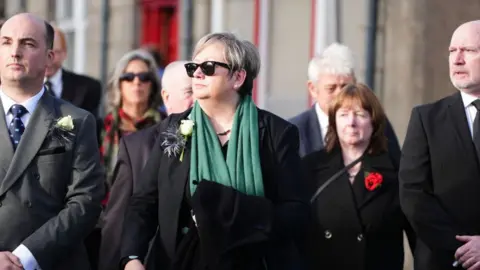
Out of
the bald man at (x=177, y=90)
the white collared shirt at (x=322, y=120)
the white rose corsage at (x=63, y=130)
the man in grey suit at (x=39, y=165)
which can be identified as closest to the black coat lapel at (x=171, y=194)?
the man in grey suit at (x=39, y=165)

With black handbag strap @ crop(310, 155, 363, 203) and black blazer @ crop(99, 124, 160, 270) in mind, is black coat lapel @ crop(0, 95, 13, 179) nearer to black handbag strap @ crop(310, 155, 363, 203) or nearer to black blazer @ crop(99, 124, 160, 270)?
black blazer @ crop(99, 124, 160, 270)

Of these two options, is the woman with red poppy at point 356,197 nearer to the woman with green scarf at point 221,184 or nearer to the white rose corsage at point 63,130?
the woman with green scarf at point 221,184

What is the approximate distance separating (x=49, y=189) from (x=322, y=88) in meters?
3.14

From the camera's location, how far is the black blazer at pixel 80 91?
10125 mm

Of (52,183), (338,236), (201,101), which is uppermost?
(201,101)

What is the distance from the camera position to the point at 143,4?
16.7m

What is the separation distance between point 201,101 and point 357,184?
187 centimetres

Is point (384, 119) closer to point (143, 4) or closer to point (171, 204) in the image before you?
point (171, 204)

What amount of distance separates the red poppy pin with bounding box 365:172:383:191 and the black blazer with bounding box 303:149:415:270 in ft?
0.07

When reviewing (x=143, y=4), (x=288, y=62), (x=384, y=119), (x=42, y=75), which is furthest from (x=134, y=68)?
(x=143, y=4)

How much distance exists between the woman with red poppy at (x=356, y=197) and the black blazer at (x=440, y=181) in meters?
0.96

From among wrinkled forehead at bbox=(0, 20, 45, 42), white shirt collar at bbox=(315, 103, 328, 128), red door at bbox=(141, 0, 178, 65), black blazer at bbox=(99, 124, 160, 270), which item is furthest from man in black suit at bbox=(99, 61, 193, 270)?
red door at bbox=(141, 0, 178, 65)

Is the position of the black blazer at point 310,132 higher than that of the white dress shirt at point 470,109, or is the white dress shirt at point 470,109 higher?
the white dress shirt at point 470,109

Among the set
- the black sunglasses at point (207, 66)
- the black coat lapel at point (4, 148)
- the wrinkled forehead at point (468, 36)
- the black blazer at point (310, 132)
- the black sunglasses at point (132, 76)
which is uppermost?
the wrinkled forehead at point (468, 36)
